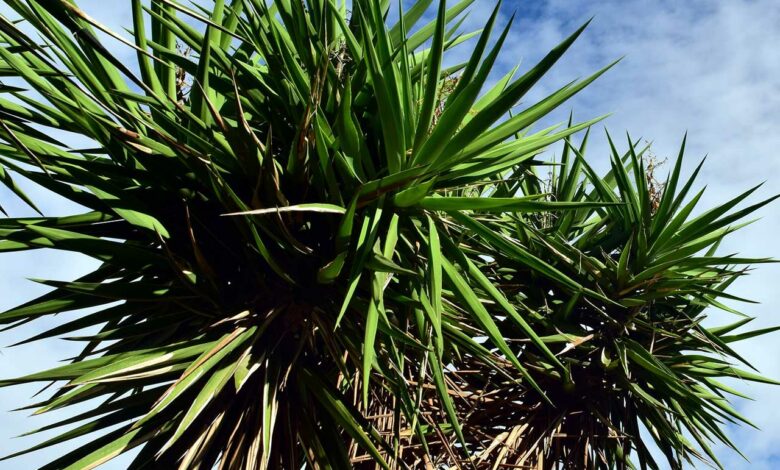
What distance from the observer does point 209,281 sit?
2.47 m

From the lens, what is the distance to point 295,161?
8.08 feet

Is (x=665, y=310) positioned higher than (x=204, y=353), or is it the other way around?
(x=204, y=353)

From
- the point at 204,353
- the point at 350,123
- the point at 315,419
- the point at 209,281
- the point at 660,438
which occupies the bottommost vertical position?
the point at 660,438

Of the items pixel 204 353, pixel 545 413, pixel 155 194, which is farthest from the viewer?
pixel 545 413

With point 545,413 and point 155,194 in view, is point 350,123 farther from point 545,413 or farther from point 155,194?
point 545,413

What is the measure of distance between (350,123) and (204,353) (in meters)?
0.76

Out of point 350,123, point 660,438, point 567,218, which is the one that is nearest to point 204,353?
point 350,123

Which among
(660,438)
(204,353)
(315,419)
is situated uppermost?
(204,353)

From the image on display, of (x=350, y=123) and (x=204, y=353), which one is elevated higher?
(x=350, y=123)

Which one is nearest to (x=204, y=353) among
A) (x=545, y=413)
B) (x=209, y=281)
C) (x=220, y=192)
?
(x=209, y=281)

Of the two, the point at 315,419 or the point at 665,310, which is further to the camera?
the point at 665,310

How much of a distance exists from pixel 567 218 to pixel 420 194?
130 centimetres

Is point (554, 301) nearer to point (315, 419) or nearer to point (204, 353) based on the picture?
point (315, 419)

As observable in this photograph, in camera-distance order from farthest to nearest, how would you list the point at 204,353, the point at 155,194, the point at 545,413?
the point at 545,413 < the point at 155,194 < the point at 204,353
